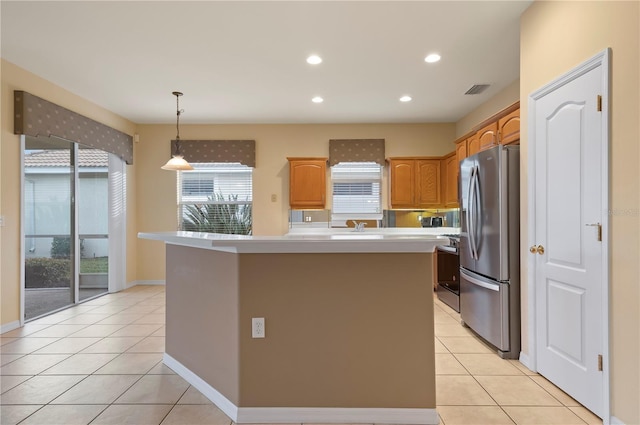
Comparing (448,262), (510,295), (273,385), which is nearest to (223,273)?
(273,385)

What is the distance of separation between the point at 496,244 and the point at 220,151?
4.53m

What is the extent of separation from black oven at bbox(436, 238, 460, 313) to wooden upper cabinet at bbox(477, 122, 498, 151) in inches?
47.0

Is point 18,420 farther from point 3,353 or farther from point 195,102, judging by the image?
point 195,102

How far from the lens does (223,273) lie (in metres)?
2.09

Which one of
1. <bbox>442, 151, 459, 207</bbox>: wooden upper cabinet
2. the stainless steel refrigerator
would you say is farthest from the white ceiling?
the stainless steel refrigerator

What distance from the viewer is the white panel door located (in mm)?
2012

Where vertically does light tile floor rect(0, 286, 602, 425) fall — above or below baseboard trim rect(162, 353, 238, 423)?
below

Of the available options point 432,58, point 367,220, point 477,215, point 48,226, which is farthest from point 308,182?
point 48,226

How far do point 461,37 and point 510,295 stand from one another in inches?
90.5

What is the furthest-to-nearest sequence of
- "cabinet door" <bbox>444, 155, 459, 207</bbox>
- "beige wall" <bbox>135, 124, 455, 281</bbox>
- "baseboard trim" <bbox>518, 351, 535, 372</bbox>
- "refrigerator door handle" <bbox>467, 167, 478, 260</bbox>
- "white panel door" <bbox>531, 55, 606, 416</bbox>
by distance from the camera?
1. "beige wall" <bbox>135, 124, 455, 281</bbox>
2. "cabinet door" <bbox>444, 155, 459, 207</bbox>
3. "refrigerator door handle" <bbox>467, 167, 478, 260</bbox>
4. "baseboard trim" <bbox>518, 351, 535, 372</bbox>
5. "white panel door" <bbox>531, 55, 606, 416</bbox>

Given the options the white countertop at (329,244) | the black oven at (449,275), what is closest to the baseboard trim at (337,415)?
the white countertop at (329,244)

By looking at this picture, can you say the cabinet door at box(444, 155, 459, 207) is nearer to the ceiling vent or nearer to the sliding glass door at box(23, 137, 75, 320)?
the ceiling vent

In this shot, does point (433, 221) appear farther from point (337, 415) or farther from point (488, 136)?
point (337, 415)

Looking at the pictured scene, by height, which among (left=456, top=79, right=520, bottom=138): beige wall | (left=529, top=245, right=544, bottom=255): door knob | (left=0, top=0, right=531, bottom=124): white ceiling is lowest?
(left=529, top=245, right=544, bottom=255): door knob
